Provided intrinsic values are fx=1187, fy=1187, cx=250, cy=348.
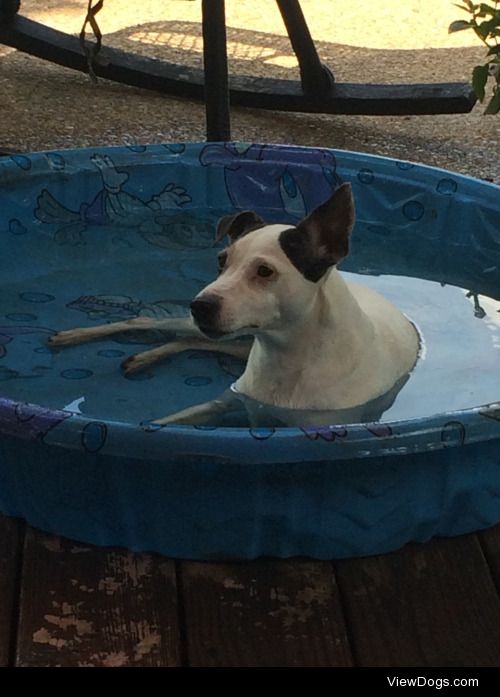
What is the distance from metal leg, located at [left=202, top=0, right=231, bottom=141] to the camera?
2.61 metres

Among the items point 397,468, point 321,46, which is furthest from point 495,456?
point 321,46

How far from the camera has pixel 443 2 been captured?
4.82 meters

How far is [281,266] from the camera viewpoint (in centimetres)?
169

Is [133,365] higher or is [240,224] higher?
[240,224]

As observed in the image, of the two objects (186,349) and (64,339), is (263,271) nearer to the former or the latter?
(186,349)

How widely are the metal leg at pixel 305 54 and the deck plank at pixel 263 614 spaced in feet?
6.61

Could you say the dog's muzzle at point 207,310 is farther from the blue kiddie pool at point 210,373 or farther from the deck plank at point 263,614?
the deck plank at point 263,614

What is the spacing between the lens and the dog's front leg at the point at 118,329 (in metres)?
2.22

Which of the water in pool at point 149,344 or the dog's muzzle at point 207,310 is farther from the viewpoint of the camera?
the water in pool at point 149,344

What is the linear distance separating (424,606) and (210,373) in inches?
27.1

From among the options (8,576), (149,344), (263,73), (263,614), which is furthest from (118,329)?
(263,73)

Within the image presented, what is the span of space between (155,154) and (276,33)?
1851 millimetres

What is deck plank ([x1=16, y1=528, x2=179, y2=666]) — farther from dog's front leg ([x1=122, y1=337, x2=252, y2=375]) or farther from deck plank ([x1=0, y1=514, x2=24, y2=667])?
dog's front leg ([x1=122, y1=337, x2=252, y2=375])

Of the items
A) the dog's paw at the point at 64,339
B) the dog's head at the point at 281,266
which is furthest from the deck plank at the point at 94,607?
the dog's paw at the point at 64,339
